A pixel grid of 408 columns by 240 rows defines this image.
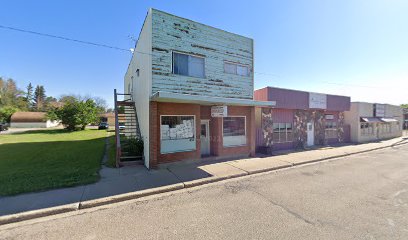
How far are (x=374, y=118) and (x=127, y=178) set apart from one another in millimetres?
27648

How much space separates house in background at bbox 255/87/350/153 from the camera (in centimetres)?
1405

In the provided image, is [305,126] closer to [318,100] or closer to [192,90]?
[318,100]

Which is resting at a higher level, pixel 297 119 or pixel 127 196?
pixel 297 119

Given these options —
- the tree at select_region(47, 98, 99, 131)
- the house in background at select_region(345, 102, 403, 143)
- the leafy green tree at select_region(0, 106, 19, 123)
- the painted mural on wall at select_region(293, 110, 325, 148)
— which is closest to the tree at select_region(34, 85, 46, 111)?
the leafy green tree at select_region(0, 106, 19, 123)

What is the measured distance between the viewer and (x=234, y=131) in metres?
11.6

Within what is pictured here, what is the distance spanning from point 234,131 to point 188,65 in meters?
4.76

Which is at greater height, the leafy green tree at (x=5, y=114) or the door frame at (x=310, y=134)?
the leafy green tree at (x=5, y=114)

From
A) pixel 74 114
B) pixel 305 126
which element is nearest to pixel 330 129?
pixel 305 126

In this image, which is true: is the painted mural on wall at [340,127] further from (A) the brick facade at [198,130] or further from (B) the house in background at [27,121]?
(B) the house in background at [27,121]

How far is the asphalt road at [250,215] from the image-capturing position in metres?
3.88

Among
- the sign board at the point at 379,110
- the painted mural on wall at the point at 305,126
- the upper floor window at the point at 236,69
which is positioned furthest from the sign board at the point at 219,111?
the sign board at the point at 379,110

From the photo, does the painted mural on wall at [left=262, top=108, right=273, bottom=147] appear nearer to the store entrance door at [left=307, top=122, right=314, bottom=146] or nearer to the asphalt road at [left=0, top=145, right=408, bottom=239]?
the store entrance door at [left=307, top=122, right=314, bottom=146]

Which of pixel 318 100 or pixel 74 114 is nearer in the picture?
pixel 318 100

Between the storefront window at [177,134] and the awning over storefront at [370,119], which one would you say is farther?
the awning over storefront at [370,119]
